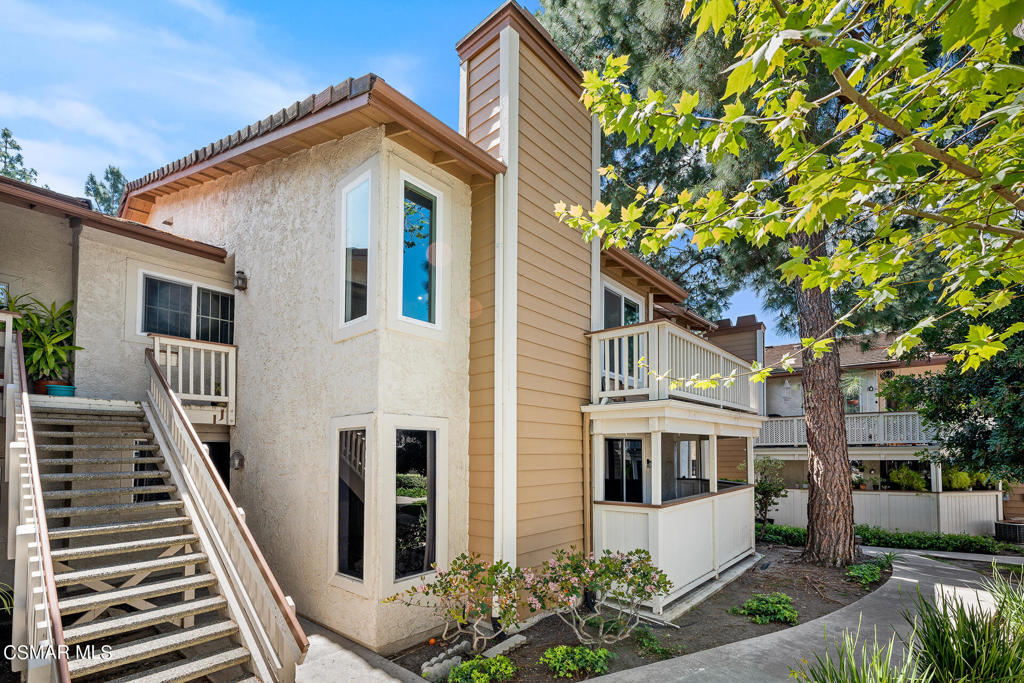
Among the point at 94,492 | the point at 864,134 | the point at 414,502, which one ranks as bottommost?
the point at 414,502

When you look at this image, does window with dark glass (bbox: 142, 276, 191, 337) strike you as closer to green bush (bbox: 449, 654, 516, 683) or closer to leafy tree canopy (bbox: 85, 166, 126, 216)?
green bush (bbox: 449, 654, 516, 683)

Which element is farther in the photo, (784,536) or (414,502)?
(784,536)

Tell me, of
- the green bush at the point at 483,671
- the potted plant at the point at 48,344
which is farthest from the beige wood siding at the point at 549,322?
the potted plant at the point at 48,344

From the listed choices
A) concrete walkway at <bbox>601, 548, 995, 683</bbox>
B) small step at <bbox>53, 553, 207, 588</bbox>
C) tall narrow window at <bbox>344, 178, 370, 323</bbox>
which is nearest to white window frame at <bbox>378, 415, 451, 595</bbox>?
tall narrow window at <bbox>344, 178, 370, 323</bbox>

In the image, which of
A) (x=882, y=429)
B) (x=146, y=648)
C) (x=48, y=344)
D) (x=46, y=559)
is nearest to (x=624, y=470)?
(x=146, y=648)

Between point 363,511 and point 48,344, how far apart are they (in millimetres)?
4811

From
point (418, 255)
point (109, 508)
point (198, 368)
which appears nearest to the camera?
point (109, 508)

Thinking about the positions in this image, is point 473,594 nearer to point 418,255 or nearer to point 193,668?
point 193,668

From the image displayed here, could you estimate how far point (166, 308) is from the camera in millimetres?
8250

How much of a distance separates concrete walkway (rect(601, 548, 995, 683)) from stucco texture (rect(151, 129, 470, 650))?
8.90 ft

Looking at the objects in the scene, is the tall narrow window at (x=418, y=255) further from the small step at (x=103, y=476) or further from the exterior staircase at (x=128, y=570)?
the exterior staircase at (x=128, y=570)

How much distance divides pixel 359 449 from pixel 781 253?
9458 mm

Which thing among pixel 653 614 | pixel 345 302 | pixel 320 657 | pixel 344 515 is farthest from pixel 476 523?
pixel 345 302

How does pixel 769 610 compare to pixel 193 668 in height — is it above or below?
below
